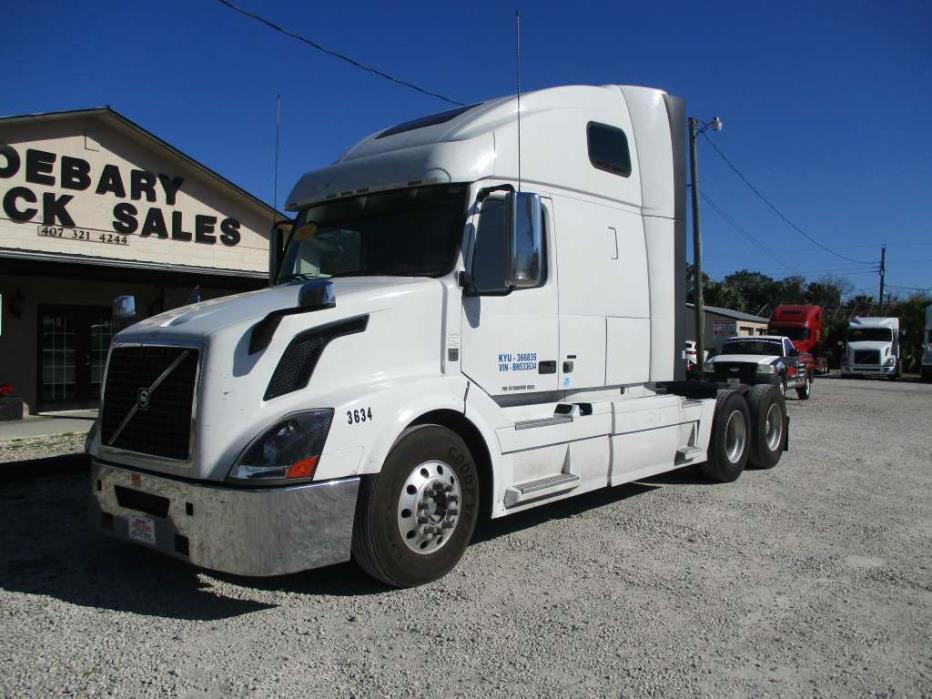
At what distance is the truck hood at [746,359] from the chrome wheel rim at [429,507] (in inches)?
629

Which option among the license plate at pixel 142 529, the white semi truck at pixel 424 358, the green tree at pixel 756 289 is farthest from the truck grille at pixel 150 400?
the green tree at pixel 756 289

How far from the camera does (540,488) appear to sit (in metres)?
5.41

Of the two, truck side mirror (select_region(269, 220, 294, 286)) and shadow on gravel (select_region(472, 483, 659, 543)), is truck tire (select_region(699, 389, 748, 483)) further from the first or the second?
truck side mirror (select_region(269, 220, 294, 286))

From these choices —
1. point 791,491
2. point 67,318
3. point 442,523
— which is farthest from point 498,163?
point 67,318

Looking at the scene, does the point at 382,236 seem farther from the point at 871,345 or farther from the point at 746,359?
the point at 871,345

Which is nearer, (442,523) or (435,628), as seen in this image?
(435,628)

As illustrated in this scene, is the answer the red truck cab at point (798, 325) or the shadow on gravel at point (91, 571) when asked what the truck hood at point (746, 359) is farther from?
the shadow on gravel at point (91, 571)

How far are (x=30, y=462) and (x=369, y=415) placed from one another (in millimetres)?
5650

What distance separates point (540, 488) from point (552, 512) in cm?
152

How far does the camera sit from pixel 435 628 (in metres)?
4.11

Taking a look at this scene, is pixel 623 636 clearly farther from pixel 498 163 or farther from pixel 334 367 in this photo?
pixel 498 163

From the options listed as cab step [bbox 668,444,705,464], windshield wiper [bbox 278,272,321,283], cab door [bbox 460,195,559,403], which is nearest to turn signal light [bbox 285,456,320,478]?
cab door [bbox 460,195,559,403]

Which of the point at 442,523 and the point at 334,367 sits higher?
the point at 334,367

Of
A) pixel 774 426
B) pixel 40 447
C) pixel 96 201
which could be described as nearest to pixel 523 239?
pixel 774 426
